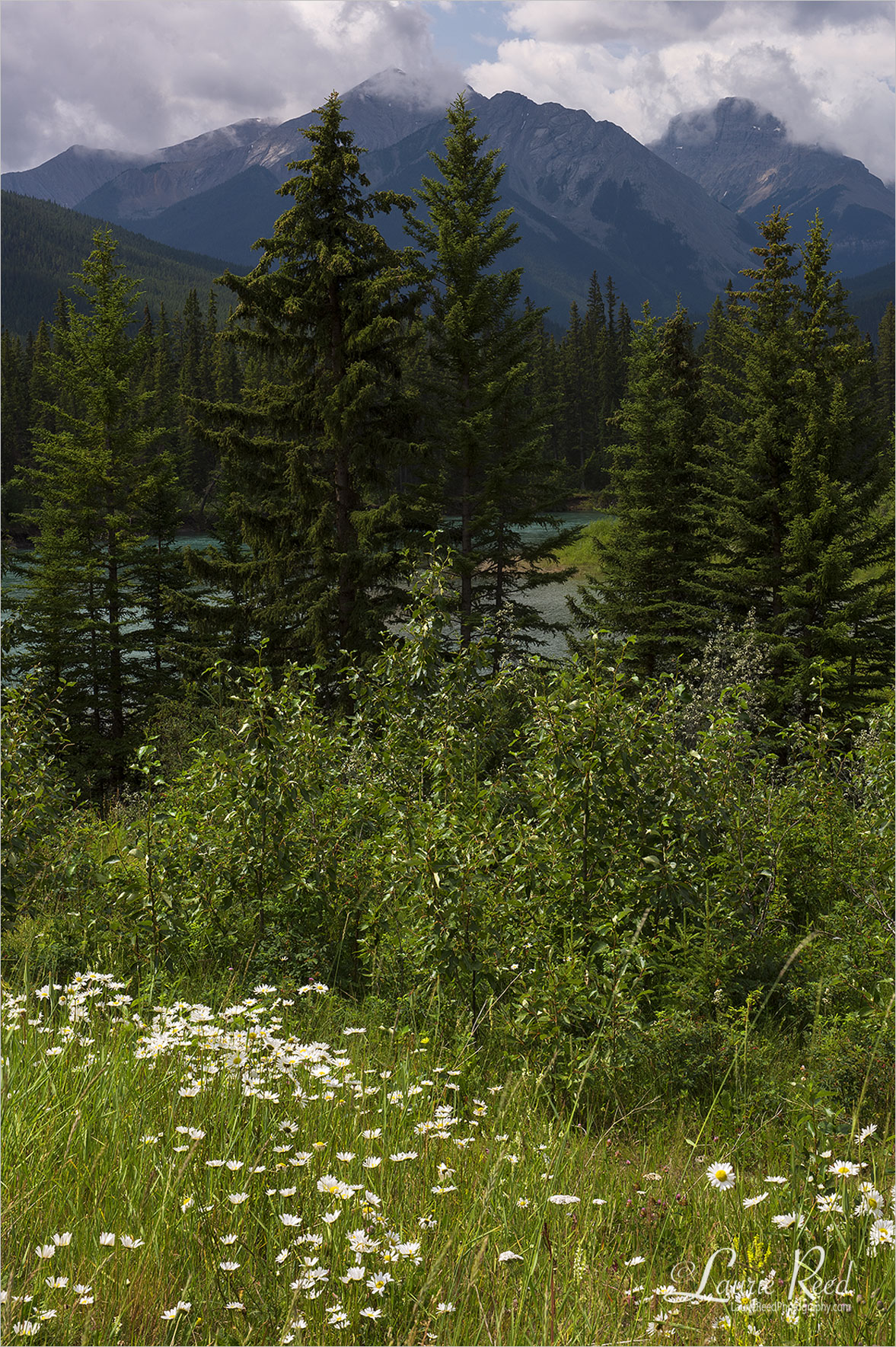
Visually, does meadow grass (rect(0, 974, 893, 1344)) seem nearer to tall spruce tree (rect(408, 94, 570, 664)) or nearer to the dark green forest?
the dark green forest

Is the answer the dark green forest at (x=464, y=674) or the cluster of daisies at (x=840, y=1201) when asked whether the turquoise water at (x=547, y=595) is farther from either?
the cluster of daisies at (x=840, y=1201)

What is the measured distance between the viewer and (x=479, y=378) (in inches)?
938

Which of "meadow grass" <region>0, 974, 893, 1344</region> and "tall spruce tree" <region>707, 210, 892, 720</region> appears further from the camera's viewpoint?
"tall spruce tree" <region>707, 210, 892, 720</region>

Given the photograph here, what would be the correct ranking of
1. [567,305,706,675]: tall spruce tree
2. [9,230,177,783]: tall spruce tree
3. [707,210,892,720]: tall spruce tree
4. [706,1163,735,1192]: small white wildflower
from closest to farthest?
[706,1163,735,1192]: small white wildflower → [707,210,892,720]: tall spruce tree → [9,230,177,783]: tall spruce tree → [567,305,706,675]: tall spruce tree

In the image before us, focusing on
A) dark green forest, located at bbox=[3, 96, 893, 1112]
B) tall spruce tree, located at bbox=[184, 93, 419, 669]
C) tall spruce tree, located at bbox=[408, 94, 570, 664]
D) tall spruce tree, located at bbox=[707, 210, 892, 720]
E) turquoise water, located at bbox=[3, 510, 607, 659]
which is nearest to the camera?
dark green forest, located at bbox=[3, 96, 893, 1112]

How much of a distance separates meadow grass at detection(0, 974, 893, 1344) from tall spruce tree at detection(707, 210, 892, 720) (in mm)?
18116

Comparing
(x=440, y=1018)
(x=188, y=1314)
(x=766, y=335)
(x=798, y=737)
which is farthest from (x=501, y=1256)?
(x=766, y=335)

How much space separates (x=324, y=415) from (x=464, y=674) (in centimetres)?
1404

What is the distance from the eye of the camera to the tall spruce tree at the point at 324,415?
1844cm

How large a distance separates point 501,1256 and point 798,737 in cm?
503

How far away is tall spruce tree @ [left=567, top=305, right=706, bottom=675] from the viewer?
2362cm

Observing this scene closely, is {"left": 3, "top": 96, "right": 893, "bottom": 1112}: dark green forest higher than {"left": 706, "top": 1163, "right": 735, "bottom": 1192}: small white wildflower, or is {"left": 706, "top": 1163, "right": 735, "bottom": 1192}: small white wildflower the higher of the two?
{"left": 3, "top": 96, "right": 893, "bottom": 1112}: dark green forest
